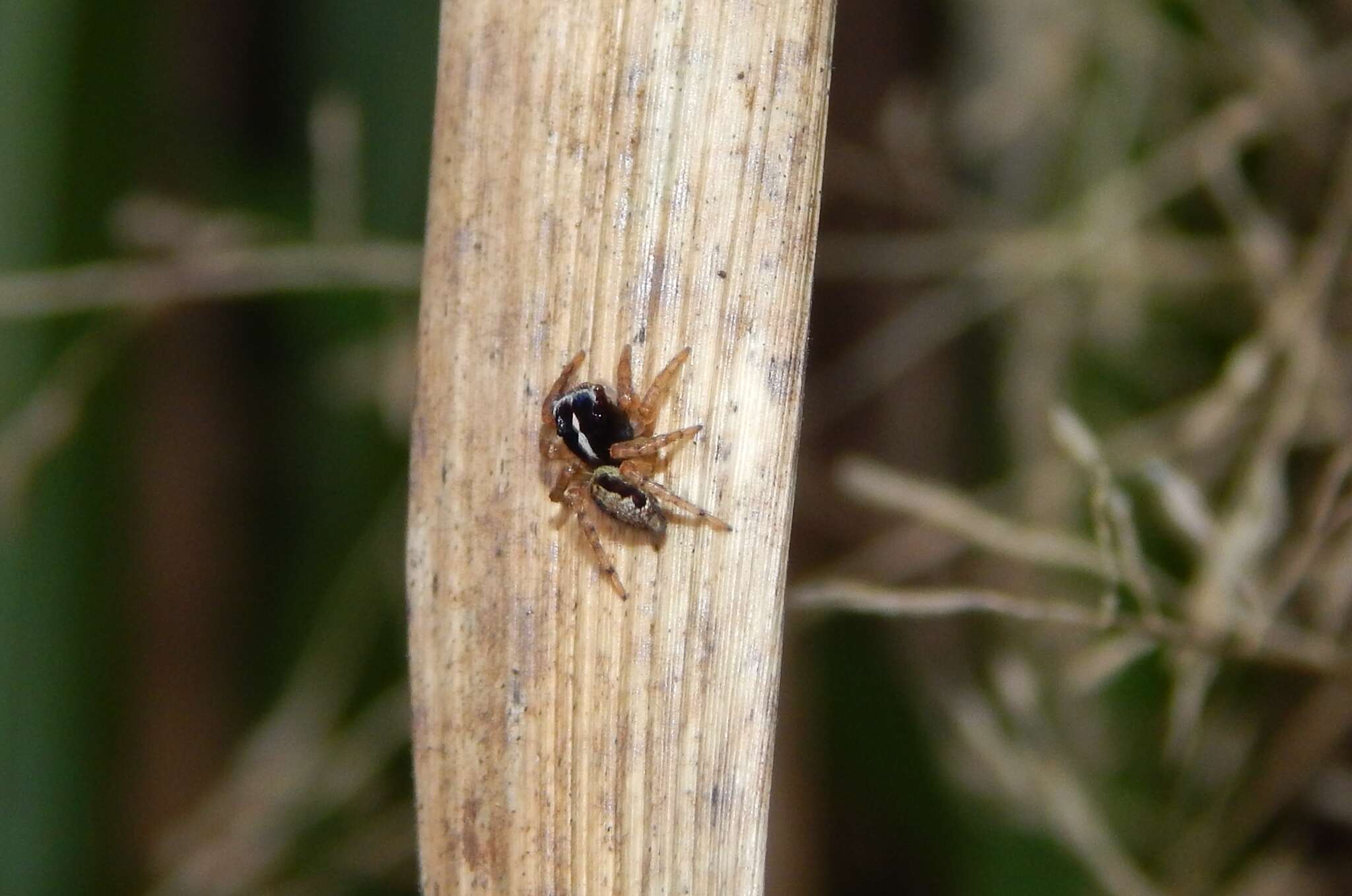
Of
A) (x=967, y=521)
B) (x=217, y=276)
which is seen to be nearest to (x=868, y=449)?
(x=967, y=521)

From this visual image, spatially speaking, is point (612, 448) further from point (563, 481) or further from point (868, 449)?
point (868, 449)

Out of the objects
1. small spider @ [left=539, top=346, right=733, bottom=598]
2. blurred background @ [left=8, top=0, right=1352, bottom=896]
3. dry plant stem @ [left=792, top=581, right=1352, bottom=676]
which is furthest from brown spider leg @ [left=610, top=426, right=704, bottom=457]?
blurred background @ [left=8, top=0, right=1352, bottom=896]

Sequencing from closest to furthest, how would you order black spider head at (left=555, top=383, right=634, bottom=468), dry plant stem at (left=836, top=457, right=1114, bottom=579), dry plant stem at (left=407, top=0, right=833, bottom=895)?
dry plant stem at (left=407, top=0, right=833, bottom=895) < black spider head at (left=555, top=383, right=634, bottom=468) < dry plant stem at (left=836, top=457, right=1114, bottom=579)

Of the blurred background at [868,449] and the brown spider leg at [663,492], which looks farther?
the blurred background at [868,449]

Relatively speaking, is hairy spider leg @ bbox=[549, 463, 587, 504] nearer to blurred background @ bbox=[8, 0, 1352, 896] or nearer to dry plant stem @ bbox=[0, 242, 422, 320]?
blurred background @ bbox=[8, 0, 1352, 896]

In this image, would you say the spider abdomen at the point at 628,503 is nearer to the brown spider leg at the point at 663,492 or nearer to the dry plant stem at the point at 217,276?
the brown spider leg at the point at 663,492

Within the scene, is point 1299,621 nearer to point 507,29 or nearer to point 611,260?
point 611,260

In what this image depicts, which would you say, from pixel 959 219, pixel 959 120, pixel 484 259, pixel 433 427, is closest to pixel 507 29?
pixel 484 259

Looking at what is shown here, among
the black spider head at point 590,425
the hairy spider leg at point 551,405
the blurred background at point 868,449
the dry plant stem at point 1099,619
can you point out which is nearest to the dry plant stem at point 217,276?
the blurred background at point 868,449
